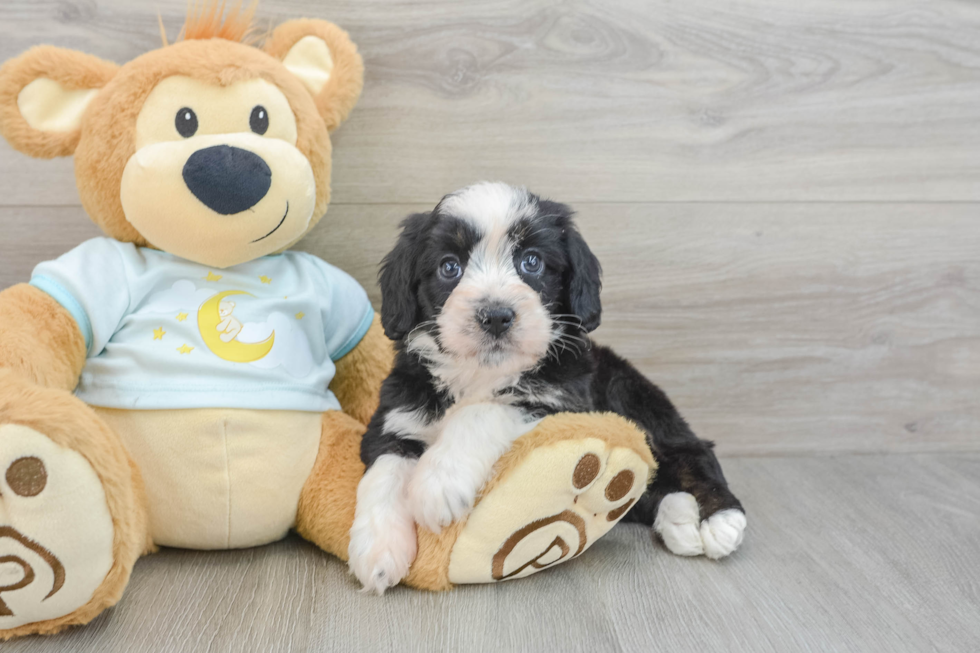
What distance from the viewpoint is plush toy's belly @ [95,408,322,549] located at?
4.61 feet

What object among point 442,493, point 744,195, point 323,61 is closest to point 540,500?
point 442,493

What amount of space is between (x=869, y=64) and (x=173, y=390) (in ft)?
6.54

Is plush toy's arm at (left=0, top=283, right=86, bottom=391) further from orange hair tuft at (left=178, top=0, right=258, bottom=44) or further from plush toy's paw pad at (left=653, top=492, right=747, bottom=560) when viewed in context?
plush toy's paw pad at (left=653, top=492, right=747, bottom=560)

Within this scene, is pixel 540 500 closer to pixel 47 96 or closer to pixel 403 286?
pixel 403 286

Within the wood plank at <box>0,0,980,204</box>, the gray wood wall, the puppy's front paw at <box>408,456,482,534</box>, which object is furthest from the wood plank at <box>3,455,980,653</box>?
the wood plank at <box>0,0,980,204</box>

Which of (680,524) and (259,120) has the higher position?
(259,120)

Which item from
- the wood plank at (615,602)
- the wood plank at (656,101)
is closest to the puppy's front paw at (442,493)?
the wood plank at (615,602)

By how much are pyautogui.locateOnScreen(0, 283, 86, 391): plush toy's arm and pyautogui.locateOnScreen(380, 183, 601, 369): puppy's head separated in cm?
60

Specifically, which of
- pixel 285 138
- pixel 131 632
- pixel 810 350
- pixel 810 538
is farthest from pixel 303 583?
pixel 810 350

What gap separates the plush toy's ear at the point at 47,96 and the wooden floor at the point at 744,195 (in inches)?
14.5

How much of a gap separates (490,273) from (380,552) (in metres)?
0.56

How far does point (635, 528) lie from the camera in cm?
172

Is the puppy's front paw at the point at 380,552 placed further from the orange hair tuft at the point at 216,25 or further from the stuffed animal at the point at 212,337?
the orange hair tuft at the point at 216,25

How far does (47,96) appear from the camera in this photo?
1.49 meters
